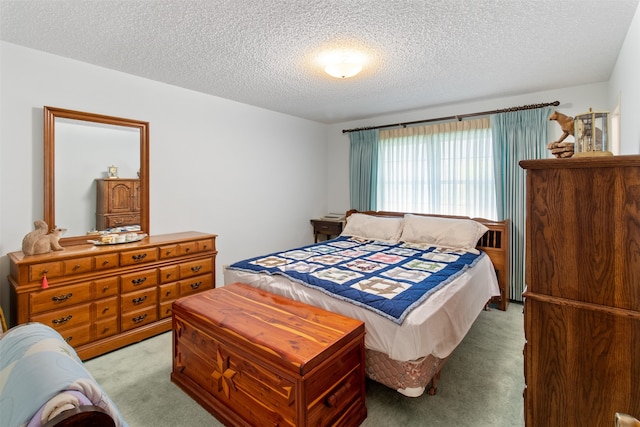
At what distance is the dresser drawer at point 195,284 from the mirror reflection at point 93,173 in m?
0.77

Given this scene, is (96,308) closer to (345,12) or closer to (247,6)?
(247,6)

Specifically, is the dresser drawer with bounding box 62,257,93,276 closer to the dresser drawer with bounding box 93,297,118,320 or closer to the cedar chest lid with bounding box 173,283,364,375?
the dresser drawer with bounding box 93,297,118,320

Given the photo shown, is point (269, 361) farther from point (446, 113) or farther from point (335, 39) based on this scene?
point (446, 113)

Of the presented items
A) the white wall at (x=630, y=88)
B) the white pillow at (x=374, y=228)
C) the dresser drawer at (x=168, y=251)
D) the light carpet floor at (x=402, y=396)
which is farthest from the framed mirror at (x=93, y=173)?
the white wall at (x=630, y=88)

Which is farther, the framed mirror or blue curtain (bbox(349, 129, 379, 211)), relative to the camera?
blue curtain (bbox(349, 129, 379, 211))

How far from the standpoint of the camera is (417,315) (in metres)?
1.80

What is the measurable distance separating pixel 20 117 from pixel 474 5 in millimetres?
3379

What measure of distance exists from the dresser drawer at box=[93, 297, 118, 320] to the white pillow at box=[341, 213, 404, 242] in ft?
8.86

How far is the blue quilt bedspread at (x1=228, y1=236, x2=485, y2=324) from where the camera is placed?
6.48 ft

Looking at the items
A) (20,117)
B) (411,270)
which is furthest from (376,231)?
(20,117)

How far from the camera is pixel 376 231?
396cm

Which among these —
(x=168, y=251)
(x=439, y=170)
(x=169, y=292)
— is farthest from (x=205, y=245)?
(x=439, y=170)

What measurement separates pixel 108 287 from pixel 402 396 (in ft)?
7.97

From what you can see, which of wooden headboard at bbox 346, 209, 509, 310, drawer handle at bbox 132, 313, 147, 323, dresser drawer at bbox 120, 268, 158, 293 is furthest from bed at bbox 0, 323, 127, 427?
wooden headboard at bbox 346, 209, 509, 310
